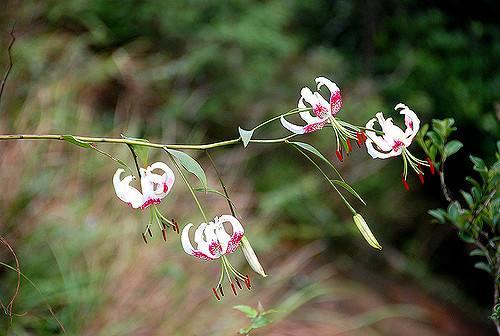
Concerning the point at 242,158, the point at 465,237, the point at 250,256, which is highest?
the point at 242,158

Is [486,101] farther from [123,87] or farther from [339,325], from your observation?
[123,87]

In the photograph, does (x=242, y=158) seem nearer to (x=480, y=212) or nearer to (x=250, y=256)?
(x=480, y=212)

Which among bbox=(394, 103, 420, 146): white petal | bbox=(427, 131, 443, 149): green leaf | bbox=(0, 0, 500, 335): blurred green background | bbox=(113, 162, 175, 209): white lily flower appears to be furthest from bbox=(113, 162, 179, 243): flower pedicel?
bbox=(0, 0, 500, 335): blurred green background

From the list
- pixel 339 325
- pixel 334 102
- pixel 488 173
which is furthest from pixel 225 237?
pixel 339 325

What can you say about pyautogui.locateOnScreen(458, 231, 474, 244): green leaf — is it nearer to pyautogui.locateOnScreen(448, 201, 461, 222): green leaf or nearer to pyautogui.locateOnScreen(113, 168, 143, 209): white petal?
pyautogui.locateOnScreen(448, 201, 461, 222): green leaf

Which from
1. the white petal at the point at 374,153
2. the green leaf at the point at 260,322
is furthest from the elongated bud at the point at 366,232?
the green leaf at the point at 260,322

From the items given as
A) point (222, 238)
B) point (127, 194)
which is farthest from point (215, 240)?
point (127, 194)

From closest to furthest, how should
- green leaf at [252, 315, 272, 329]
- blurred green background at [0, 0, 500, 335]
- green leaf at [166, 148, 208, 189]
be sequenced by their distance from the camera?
green leaf at [166, 148, 208, 189] < green leaf at [252, 315, 272, 329] < blurred green background at [0, 0, 500, 335]

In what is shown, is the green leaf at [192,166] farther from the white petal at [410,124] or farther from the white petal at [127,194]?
the white petal at [410,124]
